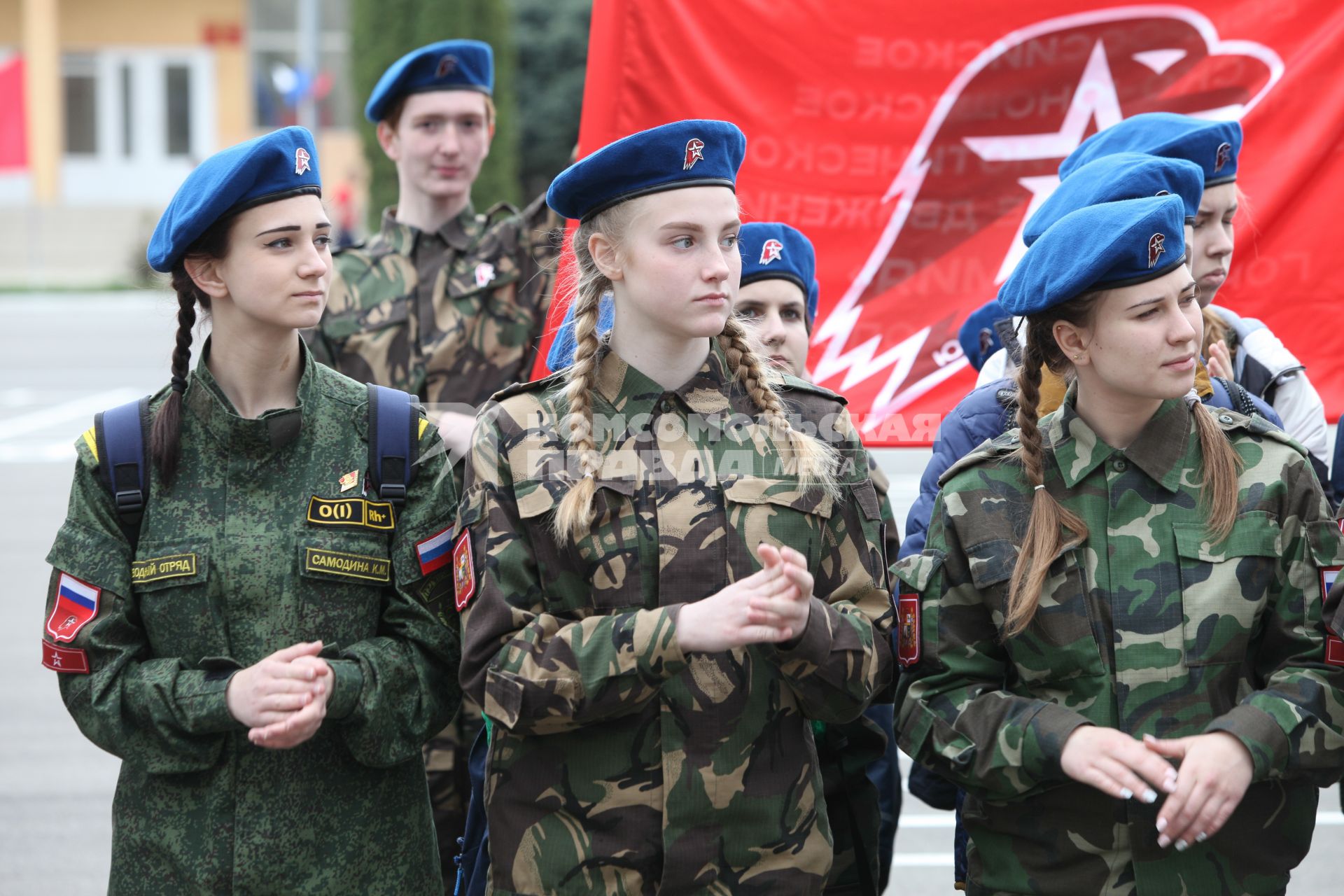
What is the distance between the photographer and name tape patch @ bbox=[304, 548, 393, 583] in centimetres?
271

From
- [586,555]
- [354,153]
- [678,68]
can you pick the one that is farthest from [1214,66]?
[354,153]

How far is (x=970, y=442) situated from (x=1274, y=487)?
75cm

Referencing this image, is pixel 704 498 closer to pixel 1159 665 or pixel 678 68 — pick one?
pixel 1159 665

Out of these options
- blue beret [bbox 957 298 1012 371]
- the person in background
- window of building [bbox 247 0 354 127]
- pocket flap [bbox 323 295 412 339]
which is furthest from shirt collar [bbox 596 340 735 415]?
window of building [bbox 247 0 354 127]

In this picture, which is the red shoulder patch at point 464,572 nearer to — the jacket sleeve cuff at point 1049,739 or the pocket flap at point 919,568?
the pocket flap at point 919,568

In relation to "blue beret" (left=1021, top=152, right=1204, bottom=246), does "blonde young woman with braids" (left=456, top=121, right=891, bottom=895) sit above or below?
below

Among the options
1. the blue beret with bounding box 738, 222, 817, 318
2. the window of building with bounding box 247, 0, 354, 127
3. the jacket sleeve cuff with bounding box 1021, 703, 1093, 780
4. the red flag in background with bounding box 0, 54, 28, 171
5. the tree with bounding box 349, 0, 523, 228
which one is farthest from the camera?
the window of building with bounding box 247, 0, 354, 127

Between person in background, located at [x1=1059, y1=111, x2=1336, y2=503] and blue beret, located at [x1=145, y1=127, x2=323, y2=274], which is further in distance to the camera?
person in background, located at [x1=1059, y1=111, x2=1336, y2=503]

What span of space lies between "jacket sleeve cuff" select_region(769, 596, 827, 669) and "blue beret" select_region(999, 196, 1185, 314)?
66cm

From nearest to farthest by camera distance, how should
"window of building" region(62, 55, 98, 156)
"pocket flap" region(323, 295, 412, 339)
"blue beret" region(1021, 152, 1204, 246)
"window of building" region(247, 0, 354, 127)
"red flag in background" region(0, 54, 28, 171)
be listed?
"blue beret" region(1021, 152, 1204, 246)
"pocket flap" region(323, 295, 412, 339)
"red flag in background" region(0, 54, 28, 171)
"window of building" region(62, 55, 98, 156)
"window of building" region(247, 0, 354, 127)

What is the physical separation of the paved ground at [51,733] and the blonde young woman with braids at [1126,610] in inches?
61.4

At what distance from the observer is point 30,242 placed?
32.2 metres

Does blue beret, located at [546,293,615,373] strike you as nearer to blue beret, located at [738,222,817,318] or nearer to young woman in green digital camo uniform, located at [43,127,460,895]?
young woman in green digital camo uniform, located at [43,127,460,895]

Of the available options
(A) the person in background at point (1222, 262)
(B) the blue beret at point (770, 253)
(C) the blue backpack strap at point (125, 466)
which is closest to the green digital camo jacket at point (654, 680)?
(C) the blue backpack strap at point (125, 466)
